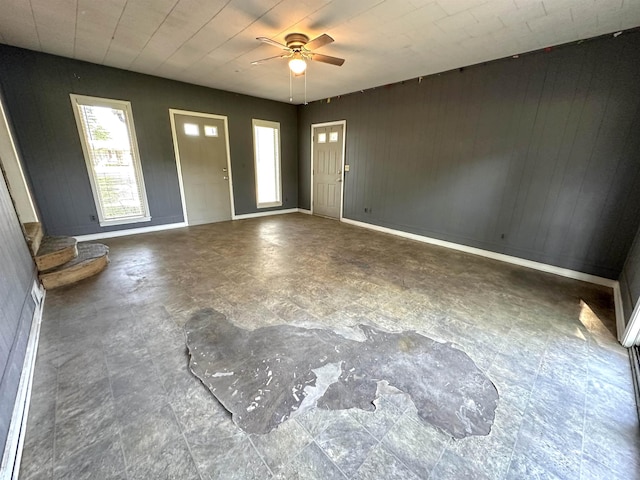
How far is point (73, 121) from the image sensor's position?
3.88 meters

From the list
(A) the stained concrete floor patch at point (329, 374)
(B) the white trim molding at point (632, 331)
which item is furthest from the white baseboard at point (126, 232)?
(B) the white trim molding at point (632, 331)

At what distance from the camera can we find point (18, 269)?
2141 mm

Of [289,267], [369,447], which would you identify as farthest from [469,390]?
[289,267]

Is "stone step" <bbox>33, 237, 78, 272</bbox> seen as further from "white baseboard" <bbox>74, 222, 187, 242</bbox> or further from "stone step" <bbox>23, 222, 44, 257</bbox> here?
"white baseboard" <bbox>74, 222, 187, 242</bbox>

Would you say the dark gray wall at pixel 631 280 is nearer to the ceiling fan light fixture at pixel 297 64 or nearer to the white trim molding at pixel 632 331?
the white trim molding at pixel 632 331

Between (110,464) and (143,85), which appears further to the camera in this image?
(143,85)

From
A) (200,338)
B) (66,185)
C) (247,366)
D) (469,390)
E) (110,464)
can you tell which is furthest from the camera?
(66,185)

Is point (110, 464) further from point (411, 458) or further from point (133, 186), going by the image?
point (133, 186)

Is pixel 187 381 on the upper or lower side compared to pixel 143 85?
lower

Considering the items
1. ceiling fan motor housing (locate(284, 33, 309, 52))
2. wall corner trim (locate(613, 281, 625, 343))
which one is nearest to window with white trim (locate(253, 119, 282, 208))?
ceiling fan motor housing (locate(284, 33, 309, 52))

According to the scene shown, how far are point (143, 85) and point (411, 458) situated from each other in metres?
5.94

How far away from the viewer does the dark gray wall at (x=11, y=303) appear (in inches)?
54.1

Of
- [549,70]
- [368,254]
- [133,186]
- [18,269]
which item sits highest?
[549,70]

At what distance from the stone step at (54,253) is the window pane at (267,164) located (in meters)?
3.69
